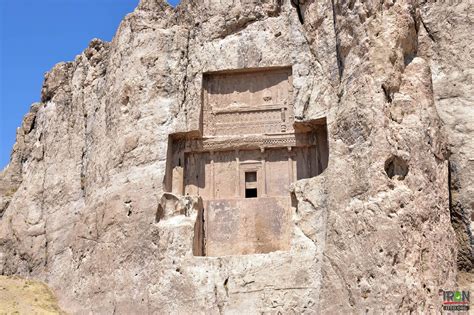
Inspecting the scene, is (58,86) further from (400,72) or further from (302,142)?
(400,72)

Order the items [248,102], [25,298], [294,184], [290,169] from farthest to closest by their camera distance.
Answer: [248,102], [290,169], [25,298], [294,184]

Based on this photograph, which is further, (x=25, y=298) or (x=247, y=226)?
(x=25, y=298)

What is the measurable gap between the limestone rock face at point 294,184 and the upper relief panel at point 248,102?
17.5 inches

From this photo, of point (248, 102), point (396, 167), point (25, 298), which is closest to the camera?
point (396, 167)

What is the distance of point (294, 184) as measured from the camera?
1659cm

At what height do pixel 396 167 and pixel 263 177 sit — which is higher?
pixel 263 177

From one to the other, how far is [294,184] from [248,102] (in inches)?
127

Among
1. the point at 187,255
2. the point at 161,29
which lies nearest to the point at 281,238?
the point at 187,255

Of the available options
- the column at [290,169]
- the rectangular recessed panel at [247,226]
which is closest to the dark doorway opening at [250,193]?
the rectangular recessed panel at [247,226]

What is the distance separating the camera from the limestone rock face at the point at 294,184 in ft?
46.1

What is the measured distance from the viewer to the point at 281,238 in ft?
55.3

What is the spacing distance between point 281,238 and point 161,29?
298 inches

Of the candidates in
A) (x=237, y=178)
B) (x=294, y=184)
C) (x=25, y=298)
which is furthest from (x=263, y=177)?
(x=25, y=298)

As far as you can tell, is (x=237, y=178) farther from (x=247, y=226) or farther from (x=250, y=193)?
(x=247, y=226)
